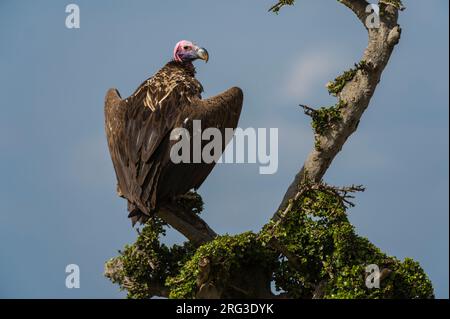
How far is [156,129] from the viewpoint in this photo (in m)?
23.1

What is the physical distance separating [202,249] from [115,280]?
299 cm

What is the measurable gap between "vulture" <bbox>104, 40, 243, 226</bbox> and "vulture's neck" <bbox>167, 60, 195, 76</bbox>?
781 mm

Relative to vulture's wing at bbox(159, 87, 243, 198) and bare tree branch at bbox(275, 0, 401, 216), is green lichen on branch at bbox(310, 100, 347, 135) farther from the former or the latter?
vulture's wing at bbox(159, 87, 243, 198)

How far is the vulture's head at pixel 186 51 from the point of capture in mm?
26734

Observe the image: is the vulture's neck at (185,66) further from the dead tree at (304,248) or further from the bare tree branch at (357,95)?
the bare tree branch at (357,95)

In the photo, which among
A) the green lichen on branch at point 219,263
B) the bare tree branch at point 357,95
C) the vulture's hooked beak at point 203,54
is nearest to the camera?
the green lichen on branch at point 219,263

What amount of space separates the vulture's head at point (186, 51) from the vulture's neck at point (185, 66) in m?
0.13

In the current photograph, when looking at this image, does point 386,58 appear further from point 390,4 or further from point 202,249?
point 202,249

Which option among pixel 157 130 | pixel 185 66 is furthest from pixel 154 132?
pixel 185 66

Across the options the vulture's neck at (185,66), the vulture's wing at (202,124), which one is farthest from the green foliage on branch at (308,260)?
the vulture's neck at (185,66)

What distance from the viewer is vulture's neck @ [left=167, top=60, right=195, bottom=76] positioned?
26234 mm

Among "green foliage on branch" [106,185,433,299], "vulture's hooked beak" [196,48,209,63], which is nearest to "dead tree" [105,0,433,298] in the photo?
"green foliage on branch" [106,185,433,299]

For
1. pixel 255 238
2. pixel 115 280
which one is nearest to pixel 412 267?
pixel 255 238

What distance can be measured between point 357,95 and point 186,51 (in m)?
4.98
